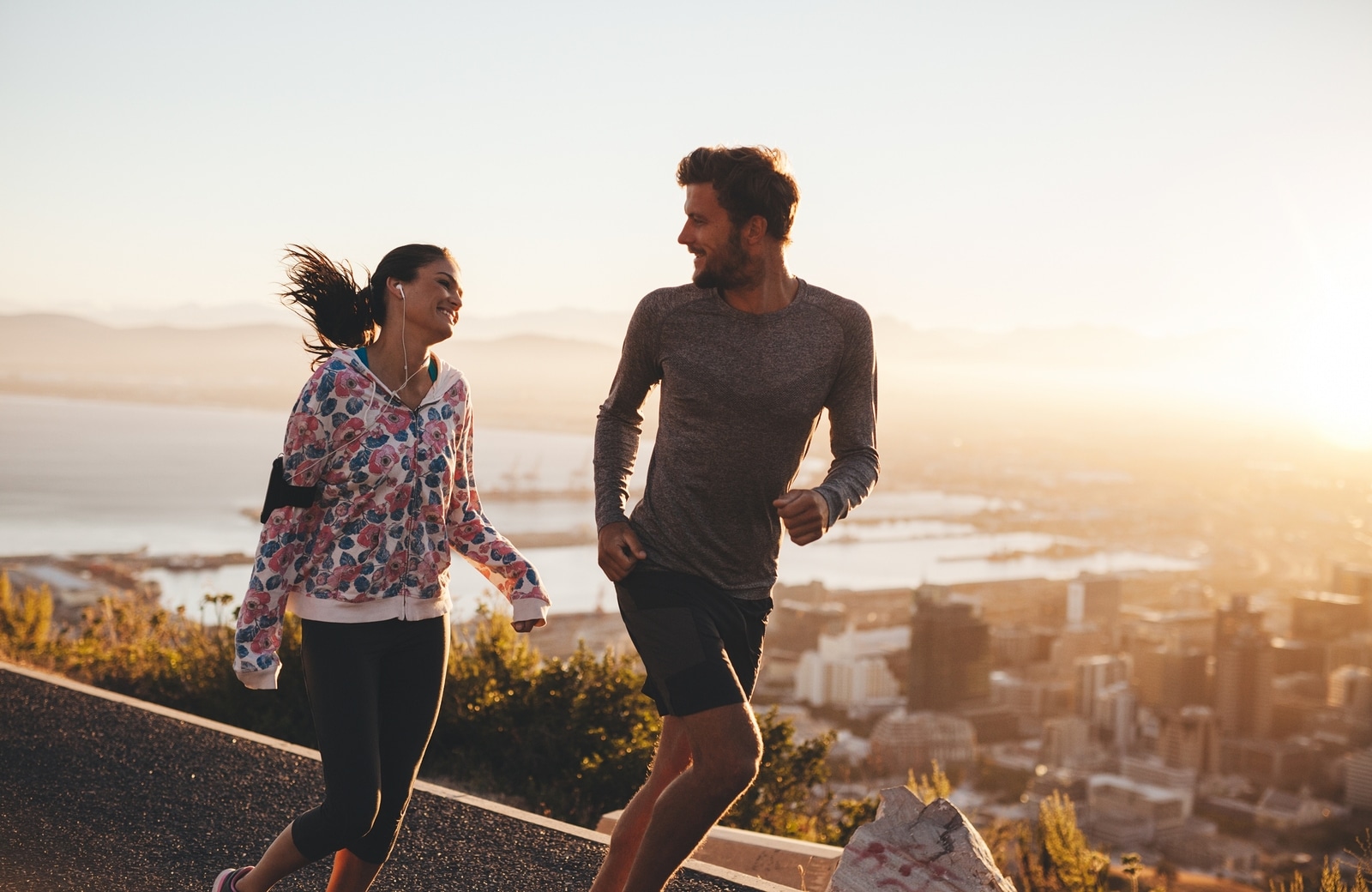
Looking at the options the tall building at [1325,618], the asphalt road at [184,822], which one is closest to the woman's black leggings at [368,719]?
the asphalt road at [184,822]

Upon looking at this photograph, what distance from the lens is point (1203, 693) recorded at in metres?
22.2

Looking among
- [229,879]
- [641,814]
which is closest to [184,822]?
[229,879]

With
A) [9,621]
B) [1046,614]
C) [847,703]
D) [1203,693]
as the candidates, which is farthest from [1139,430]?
[9,621]

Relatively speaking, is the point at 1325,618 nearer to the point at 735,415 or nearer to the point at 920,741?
the point at 920,741

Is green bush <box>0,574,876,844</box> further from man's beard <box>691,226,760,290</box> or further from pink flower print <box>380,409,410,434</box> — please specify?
man's beard <box>691,226,760,290</box>

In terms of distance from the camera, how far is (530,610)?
3.12 m

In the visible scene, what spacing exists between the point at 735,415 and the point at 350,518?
99 centimetres

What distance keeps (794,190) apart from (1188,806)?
595 inches

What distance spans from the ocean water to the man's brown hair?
4.46 metres

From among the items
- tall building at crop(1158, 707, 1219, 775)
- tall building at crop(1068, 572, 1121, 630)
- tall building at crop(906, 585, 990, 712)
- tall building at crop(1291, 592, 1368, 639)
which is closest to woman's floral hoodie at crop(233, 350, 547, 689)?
tall building at crop(906, 585, 990, 712)

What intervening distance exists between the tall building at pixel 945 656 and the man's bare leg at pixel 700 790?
58.0 ft

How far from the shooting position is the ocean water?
57.1 ft

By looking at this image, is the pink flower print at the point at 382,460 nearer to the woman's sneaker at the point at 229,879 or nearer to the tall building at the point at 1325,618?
the woman's sneaker at the point at 229,879

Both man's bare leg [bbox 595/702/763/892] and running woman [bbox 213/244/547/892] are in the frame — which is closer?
man's bare leg [bbox 595/702/763/892]
